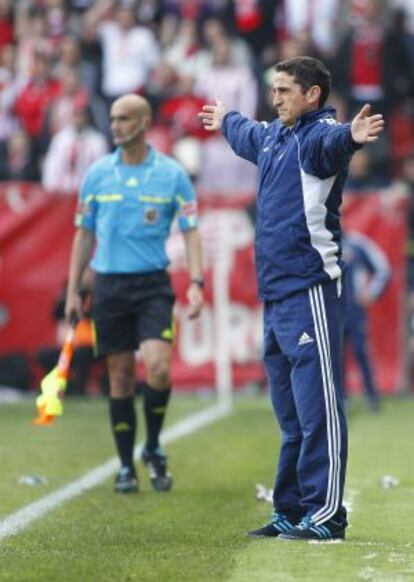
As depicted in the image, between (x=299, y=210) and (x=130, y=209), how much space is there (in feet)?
9.61

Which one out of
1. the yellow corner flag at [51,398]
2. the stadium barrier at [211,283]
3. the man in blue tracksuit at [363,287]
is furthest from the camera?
the stadium barrier at [211,283]

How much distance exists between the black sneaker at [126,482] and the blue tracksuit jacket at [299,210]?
2655 millimetres

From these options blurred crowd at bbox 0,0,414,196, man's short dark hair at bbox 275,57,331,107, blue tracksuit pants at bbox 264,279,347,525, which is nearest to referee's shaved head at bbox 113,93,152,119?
man's short dark hair at bbox 275,57,331,107

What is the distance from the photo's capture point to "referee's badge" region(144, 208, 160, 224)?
10.8 meters

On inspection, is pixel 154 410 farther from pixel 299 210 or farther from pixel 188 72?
pixel 188 72

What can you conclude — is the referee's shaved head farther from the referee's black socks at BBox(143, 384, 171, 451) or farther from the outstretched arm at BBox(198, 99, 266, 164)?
the outstretched arm at BBox(198, 99, 266, 164)

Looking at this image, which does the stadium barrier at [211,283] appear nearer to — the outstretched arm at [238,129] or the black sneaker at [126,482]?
the black sneaker at [126,482]

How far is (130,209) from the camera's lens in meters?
10.7

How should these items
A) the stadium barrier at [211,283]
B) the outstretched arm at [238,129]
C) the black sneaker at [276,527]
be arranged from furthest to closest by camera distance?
1. the stadium barrier at [211,283]
2. the outstretched arm at [238,129]
3. the black sneaker at [276,527]

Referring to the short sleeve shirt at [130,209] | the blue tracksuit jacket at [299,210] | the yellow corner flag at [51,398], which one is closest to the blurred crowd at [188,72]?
the short sleeve shirt at [130,209]

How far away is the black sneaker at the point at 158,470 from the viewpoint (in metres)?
10.7

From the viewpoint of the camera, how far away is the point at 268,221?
810 centimetres

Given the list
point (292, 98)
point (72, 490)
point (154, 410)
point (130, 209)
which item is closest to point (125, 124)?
point (130, 209)

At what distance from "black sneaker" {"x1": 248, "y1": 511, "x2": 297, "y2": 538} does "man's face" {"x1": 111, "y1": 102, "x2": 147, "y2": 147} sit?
3206 mm
